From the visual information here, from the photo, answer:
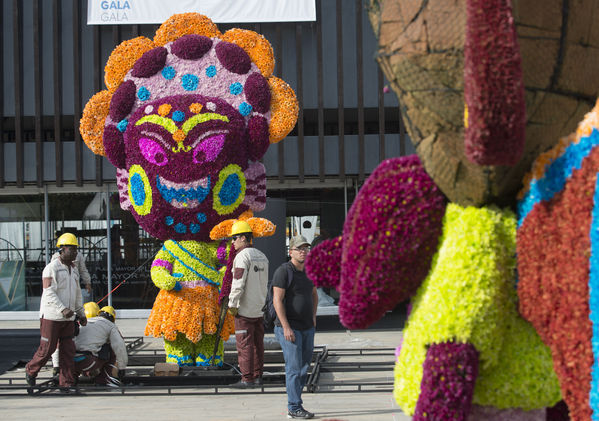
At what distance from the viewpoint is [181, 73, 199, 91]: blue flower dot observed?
25.1 ft

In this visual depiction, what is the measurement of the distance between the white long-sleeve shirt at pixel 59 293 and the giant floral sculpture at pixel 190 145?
2.71ft

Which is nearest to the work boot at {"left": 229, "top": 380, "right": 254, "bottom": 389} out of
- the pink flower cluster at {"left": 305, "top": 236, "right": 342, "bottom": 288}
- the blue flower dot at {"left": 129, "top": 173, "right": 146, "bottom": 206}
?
the blue flower dot at {"left": 129, "top": 173, "right": 146, "bottom": 206}

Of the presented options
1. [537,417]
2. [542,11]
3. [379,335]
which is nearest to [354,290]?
[537,417]

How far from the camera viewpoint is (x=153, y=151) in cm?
743

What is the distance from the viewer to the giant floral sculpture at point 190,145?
743 centimetres

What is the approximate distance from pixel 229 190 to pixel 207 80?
121 centimetres

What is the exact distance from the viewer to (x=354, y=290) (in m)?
2.89

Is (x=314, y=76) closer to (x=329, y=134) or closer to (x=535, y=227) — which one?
(x=329, y=134)

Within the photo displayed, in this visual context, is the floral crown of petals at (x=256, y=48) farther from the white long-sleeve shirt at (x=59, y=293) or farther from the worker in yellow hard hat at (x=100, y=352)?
the worker in yellow hard hat at (x=100, y=352)

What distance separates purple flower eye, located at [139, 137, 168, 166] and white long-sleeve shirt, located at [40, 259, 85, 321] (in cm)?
144

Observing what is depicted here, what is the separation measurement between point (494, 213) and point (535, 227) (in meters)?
0.21

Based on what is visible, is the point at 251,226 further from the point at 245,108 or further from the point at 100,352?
the point at 100,352

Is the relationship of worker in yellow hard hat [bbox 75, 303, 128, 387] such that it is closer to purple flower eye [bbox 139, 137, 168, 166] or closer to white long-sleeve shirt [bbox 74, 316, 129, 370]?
white long-sleeve shirt [bbox 74, 316, 129, 370]

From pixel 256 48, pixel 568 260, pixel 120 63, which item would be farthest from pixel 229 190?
pixel 568 260
